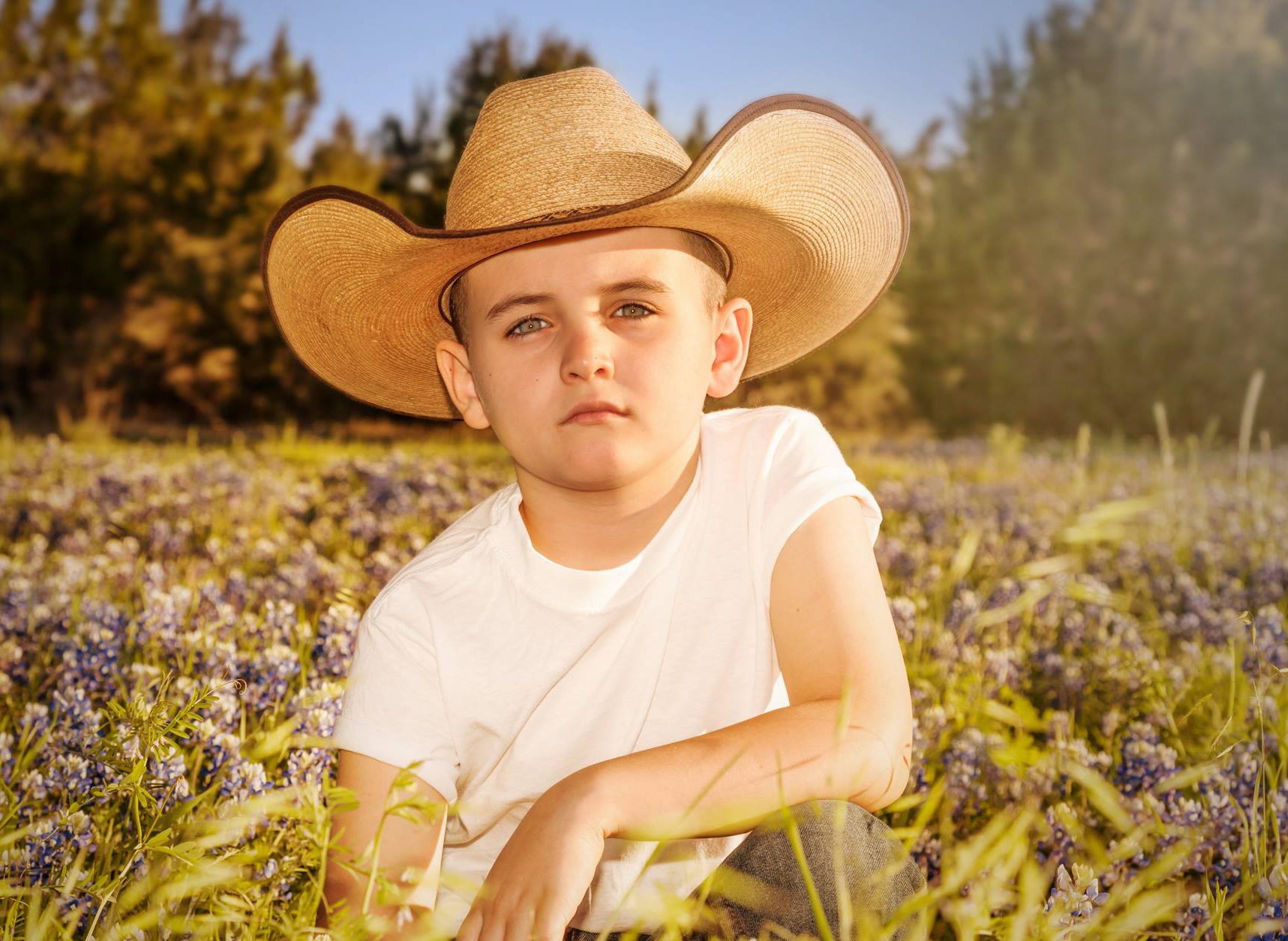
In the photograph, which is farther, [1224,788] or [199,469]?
[199,469]

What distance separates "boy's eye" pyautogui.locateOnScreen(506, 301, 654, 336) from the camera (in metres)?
2.31

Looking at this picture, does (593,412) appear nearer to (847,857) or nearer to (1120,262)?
(847,857)

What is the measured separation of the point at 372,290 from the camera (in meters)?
2.70

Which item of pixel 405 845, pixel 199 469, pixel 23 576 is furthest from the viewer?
pixel 199 469

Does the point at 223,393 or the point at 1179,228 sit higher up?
the point at 1179,228

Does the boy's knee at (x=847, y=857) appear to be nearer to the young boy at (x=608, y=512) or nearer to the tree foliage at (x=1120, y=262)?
the young boy at (x=608, y=512)

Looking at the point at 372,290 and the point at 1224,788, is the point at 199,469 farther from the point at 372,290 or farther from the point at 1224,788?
the point at 1224,788

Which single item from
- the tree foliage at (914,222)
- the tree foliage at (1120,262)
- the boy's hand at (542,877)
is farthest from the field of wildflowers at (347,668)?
the tree foliage at (1120,262)

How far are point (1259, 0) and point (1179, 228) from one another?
339 inches

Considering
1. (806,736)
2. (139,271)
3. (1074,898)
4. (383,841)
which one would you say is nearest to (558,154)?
(806,736)

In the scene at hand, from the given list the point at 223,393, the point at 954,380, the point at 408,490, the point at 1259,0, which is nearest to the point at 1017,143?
the point at 954,380

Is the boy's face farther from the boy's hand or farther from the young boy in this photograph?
the boy's hand

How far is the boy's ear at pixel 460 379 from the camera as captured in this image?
2750 mm

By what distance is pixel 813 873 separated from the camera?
1.74m
